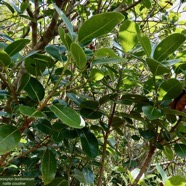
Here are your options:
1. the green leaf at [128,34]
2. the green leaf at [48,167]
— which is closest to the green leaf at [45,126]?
the green leaf at [48,167]

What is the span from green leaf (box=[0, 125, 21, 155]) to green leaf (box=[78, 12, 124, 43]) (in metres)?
0.24

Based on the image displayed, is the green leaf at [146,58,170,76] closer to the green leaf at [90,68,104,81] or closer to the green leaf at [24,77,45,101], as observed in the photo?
the green leaf at [90,68,104,81]

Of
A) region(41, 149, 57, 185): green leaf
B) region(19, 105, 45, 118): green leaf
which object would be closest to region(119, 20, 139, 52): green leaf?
region(19, 105, 45, 118): green leaf

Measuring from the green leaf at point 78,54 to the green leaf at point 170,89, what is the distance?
22cm

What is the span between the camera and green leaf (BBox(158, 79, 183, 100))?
2.00 ft

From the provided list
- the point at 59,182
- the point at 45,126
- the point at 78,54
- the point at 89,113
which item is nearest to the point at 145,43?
the point at 78,54

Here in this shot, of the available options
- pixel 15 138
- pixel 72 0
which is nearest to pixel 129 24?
pixel 15 138

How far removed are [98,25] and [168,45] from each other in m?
0.16

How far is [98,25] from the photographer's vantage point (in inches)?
19.5

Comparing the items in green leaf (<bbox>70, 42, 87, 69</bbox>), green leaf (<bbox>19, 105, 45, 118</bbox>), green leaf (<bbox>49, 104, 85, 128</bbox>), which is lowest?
green leaf (<bbox>49, 104, 85, 128</bbox>)

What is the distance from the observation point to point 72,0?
1163 mm

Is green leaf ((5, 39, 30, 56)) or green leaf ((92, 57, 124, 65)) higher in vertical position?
green leaf ((5, 39, 30, 56))

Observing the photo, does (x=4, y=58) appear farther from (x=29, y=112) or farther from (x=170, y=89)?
(x=170, y=89)

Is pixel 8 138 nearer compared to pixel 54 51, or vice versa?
pixel 8 138
